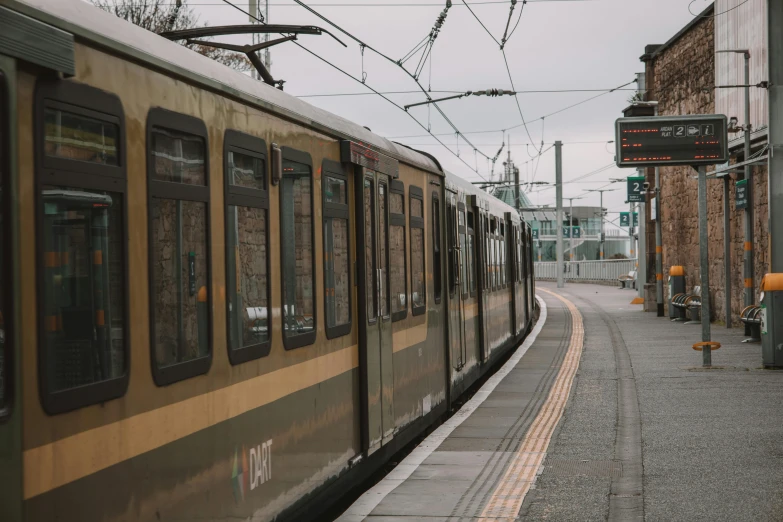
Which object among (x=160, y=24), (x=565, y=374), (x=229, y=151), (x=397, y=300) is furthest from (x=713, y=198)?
(x=229, y=151)

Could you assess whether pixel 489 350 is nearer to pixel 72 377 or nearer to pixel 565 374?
pixel 565 374

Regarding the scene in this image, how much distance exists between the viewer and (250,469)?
5.26m

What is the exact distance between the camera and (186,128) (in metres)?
4.63

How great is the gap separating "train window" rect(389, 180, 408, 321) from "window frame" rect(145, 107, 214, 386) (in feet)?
12.6

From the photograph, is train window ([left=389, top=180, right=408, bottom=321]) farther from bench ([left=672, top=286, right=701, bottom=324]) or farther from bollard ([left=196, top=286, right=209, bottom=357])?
bench ([left=672, top=286, right=701, bottom=324])

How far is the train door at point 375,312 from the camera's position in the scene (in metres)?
7.62

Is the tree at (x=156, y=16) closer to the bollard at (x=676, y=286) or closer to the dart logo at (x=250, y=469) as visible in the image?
the bollard at (x=676, y=286)

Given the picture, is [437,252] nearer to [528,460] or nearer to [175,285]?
[528,460]

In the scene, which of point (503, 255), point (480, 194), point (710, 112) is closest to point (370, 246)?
point (480, 194)

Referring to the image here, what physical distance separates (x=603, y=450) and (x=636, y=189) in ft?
75.3

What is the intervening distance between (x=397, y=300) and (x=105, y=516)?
16.9ft

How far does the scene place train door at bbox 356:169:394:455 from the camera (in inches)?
300

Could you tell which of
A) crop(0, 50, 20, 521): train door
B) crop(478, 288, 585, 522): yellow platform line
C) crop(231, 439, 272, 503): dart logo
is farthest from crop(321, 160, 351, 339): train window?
crop(0, 50, 20, 521): train door

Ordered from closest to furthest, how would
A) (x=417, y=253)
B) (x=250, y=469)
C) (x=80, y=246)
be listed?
(x=80, y=246), (x=250, y=469), (x=417, y=253)
